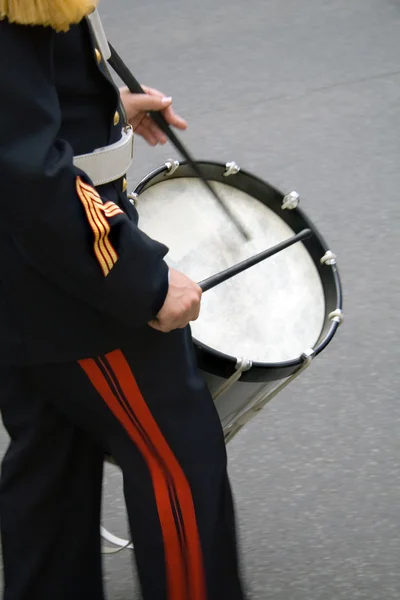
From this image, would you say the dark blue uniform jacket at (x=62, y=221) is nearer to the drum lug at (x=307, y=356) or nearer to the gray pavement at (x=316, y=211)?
the drum lug at (x=307, y=356)

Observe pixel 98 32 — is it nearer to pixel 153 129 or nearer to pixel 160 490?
pixel 153 129

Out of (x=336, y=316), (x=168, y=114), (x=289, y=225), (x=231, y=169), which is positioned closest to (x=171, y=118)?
(x=168, y=114)

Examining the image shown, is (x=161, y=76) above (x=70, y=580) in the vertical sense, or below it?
above

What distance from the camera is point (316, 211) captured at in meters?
1.94

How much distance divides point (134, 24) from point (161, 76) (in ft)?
1.13

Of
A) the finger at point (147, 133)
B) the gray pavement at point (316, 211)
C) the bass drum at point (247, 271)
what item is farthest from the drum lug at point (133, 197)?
the gray pavement at point (316, 211)

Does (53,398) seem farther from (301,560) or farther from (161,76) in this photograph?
(161,76)

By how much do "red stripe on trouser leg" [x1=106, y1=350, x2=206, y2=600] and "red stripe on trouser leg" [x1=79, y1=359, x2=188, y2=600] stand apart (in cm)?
1

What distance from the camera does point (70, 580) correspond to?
1.06 m

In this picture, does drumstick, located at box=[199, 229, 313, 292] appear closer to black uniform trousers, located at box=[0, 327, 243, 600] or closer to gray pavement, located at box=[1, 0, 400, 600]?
black uniform trousers, located at box=[0, 327, 243, 600]

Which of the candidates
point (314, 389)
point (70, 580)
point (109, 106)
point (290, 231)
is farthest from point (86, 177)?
point (314, 389)

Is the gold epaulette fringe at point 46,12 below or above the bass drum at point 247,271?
above

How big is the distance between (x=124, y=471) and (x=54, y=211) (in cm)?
39

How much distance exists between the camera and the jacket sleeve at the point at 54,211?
0.59m
